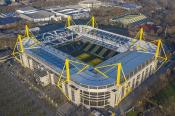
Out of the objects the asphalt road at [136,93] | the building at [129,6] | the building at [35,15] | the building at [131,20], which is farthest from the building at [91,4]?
the asphalt road at [136,93]

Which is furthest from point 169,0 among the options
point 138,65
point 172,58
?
point 138,65

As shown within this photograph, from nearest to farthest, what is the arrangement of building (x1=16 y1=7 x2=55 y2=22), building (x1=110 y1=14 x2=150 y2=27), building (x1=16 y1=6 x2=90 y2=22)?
building (x1=110 y1=14 x2=150 y2=27)
building (x1=16 y1=7 x2=55 y2=22)
building (x1=16 y1=6 x2=90 y2=22)

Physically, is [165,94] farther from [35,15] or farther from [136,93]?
[35,15]

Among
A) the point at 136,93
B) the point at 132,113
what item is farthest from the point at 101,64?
the point at 132,113

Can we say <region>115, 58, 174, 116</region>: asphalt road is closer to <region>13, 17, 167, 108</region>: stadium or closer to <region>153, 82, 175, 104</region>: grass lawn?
<region>13, 17, 167, 108</region>: stadium

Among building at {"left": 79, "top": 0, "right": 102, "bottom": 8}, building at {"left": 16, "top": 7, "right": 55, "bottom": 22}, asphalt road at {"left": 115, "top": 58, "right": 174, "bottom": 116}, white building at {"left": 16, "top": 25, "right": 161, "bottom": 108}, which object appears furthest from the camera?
building at {"left": 79, "top": 0, "right": 102, "bottom": 8}

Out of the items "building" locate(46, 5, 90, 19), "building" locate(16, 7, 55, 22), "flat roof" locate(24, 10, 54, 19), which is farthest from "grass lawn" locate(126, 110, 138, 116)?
"flat roof" locate(24, 10, 54, 19)

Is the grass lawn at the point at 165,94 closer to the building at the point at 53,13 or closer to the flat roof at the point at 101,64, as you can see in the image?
the flat roof at the point at 101,64
